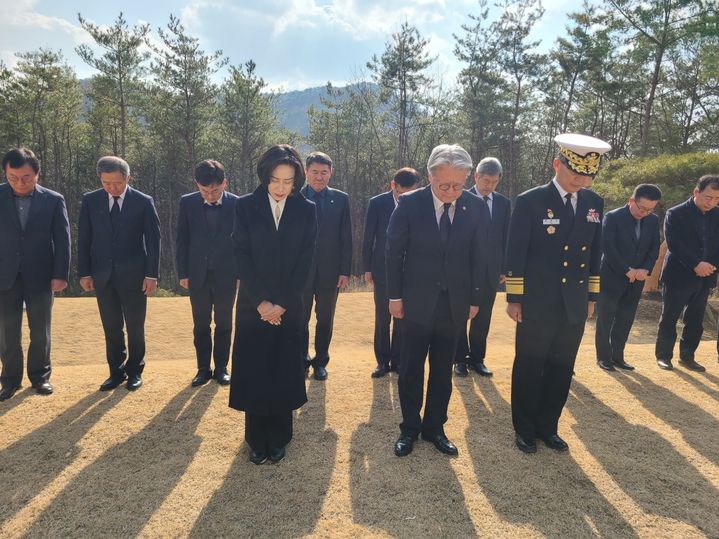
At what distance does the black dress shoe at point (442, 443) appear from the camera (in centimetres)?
298

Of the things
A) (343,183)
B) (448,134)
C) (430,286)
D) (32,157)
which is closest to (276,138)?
(343,183)

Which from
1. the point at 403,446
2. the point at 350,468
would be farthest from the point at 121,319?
the point at 403,446

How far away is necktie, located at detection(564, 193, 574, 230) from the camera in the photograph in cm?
297

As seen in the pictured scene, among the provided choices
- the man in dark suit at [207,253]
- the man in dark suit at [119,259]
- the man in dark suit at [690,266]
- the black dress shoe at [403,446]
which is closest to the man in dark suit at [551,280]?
the black dress shoe at [403,446]

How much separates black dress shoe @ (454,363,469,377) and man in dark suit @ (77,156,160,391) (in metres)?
3.19

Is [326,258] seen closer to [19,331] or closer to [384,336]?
[384,336]

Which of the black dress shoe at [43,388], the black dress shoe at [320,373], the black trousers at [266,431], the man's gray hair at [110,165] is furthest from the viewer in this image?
the black dress shoe at [320,373]

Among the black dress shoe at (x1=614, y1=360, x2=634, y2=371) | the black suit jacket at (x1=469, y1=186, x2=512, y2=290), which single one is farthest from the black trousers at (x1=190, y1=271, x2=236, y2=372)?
the black dress shoe at (x1=614, y1=360, x2=634, y2=371)

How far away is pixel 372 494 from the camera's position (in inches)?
101

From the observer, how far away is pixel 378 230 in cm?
462

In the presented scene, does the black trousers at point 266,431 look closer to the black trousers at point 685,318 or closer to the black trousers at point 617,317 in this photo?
the black trousers at point 617,317

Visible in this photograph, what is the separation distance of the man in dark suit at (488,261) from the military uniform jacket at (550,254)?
1.39 meters

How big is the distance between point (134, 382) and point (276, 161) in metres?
2.74

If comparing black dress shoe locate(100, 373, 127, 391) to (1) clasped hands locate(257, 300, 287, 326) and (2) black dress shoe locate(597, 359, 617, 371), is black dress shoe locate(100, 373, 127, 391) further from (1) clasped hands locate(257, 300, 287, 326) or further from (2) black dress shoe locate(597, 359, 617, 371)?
(2) black dress shoe locate(597, 359, 617, 371)
